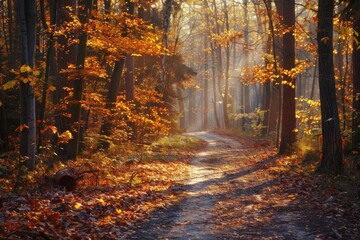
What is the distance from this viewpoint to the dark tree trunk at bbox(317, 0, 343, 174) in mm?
10172

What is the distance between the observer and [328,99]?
1046 cm

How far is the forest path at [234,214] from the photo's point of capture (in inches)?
243

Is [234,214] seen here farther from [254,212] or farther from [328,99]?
[328,99]

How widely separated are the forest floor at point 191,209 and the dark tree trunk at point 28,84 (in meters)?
1.88

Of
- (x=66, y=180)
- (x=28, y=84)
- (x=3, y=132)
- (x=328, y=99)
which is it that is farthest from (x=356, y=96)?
(x=3, y=132)

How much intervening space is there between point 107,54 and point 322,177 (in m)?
9.96

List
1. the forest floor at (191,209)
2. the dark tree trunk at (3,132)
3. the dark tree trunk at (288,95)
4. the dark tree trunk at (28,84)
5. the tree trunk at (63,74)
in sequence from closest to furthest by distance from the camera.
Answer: the forest floor at (191,209) < the dark tree trunk at (28,84) < the tree trunk at (63,74) < the dark tree trunk at (3,132) < the dark tree trunk at (288,95)

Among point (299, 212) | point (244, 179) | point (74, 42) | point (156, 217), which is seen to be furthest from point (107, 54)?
point (299, 212)

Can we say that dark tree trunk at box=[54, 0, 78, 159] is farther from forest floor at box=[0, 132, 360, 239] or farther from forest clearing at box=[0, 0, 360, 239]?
forest floor at box=[0, 132, 360, 239]

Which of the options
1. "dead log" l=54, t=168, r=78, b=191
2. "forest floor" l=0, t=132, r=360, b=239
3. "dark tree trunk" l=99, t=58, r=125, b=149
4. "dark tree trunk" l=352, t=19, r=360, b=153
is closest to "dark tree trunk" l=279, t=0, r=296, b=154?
"dark tree trunk" l=352, t=19, r=360, b=153

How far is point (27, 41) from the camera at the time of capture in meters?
9.70

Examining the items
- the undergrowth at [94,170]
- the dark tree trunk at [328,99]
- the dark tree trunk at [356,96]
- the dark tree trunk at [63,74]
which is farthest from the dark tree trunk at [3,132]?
the dark tree trunk at [356,96]

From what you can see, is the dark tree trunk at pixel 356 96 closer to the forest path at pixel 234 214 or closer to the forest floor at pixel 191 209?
the forest floor at pixel 191 209

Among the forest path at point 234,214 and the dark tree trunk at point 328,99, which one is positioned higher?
the dark tree trunk at point 328,99
